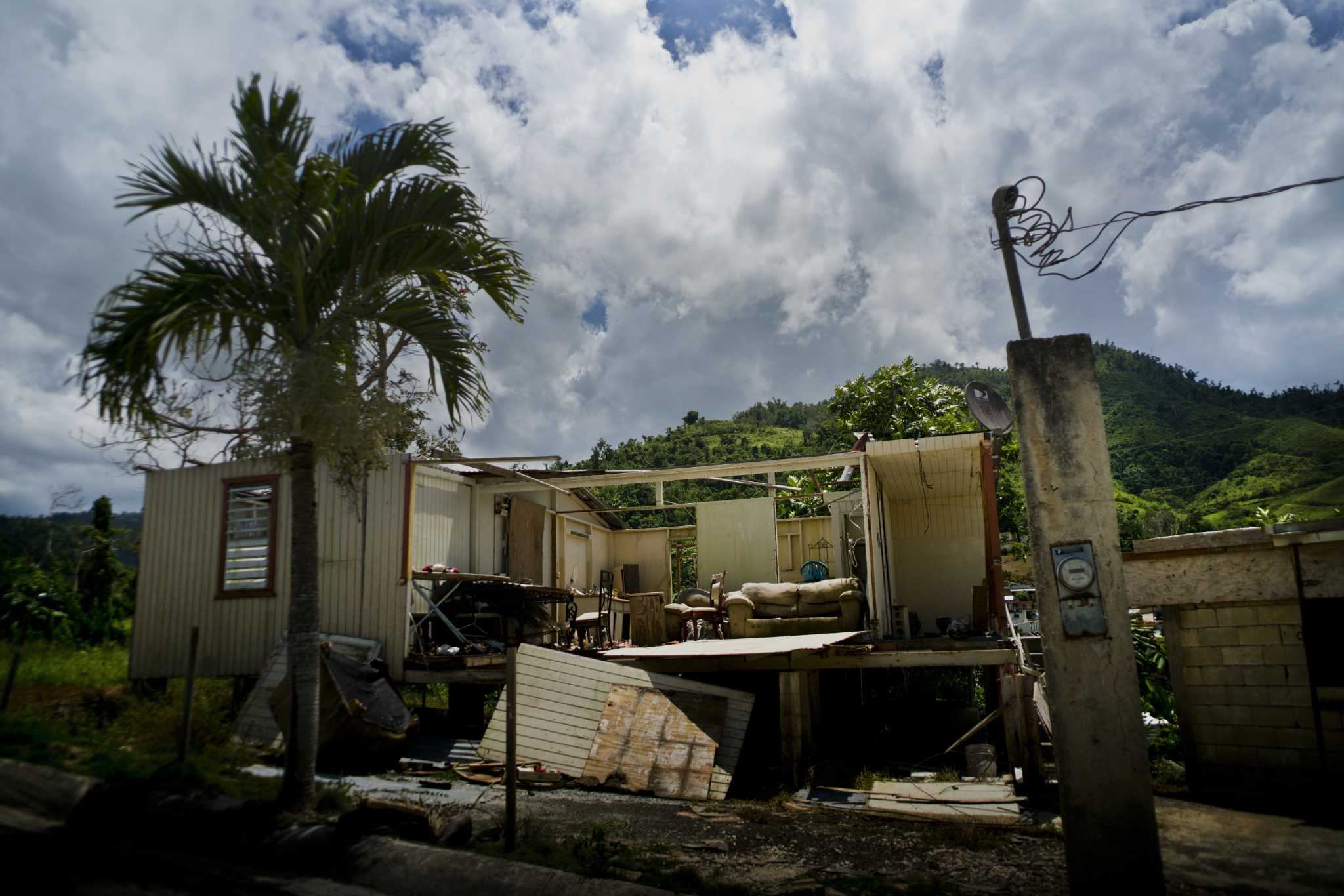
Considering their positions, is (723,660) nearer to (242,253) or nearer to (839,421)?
(242,253)

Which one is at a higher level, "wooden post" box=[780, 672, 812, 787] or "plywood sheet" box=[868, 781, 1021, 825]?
"wooden post" box=[780, 672, 812, 787]

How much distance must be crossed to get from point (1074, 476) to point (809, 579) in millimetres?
9855

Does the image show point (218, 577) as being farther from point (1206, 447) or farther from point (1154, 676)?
point (1206, 447)

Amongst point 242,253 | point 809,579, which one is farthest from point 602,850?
point 809,579

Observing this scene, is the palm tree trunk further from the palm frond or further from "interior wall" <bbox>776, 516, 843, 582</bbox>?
"interior wall" <bbox>776, 516, 843, 582</bbox>

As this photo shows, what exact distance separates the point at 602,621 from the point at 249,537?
201 inches

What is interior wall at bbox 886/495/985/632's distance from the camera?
1653 cm

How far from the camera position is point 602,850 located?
568 cm

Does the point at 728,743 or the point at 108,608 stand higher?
the point at 108,608

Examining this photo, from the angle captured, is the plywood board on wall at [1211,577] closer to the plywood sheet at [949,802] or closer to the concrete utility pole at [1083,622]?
the plywood sheet at [949,802]

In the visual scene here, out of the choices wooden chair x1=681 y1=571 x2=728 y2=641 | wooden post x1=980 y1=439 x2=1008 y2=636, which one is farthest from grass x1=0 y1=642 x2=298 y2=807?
wooden post x1=980 y1=439 x2=1008 y2=636

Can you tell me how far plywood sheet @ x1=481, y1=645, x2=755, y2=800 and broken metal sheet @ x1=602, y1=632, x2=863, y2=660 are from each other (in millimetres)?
357

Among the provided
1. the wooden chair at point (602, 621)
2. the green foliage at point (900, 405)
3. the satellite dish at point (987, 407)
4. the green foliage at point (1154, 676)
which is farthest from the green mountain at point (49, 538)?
the green foliage at point (900, 405)

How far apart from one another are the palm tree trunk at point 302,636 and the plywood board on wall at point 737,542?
8249 mm
